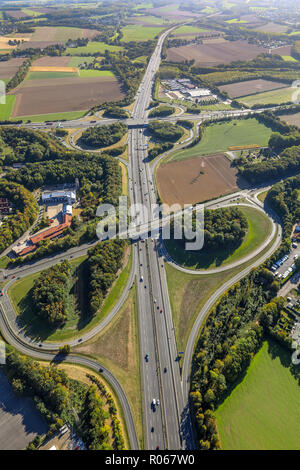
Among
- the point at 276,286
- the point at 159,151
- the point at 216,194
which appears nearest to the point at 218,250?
the point at 276,286

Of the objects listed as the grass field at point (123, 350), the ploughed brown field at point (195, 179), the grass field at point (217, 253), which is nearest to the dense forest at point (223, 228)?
the grass field at point (217, 253)

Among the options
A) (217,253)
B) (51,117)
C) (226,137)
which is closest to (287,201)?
(217,253)

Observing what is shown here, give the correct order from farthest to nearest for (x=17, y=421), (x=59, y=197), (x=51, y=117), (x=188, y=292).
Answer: (x=51, y=117) < (x=59, y=197) < (x=188, y=292) < (x=17, y=421)

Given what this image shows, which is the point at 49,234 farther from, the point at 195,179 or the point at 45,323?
the point at 195,179

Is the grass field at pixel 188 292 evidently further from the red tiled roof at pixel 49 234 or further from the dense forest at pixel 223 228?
the red tiled roof at pixel 49 234

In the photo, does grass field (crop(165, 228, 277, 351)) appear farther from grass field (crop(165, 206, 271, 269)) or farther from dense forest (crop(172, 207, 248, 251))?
dense forest (crop(172, 207, 248, 251))

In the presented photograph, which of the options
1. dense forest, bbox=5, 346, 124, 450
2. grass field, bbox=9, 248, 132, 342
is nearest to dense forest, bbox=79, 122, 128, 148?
grass field, bbox=9, 248, 132, 342
